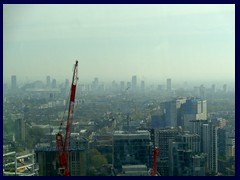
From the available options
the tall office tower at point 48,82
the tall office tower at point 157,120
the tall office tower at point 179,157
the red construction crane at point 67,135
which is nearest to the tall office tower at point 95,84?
the red construction crane at point 67,135

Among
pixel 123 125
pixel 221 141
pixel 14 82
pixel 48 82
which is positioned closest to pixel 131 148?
pixel 123 125

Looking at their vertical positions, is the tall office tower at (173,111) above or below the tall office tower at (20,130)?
above

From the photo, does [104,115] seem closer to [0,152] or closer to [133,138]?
[133,138]

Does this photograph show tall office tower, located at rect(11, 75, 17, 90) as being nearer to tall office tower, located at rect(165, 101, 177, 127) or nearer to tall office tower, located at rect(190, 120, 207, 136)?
tall office tower, located at rect(165, 101, 177, 127)

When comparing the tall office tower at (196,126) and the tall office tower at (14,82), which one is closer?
the tall office tower at (14,82)

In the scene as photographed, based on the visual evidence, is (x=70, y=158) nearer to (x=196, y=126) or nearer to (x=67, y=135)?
(x=67, y=135)

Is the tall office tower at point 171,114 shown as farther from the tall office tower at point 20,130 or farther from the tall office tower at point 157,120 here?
the tall office tower at point 20,130

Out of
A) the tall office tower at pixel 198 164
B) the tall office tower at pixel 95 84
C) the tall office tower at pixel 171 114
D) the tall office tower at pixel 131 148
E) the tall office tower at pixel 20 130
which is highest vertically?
the tall office tower at pixel 95 84
